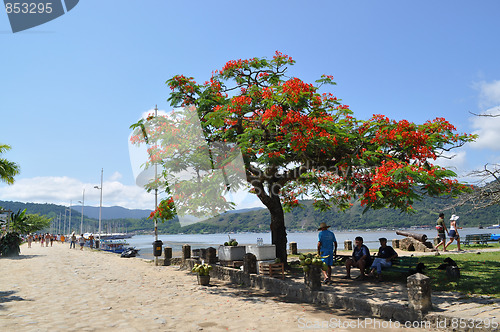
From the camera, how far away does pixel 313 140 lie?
10.3 meters

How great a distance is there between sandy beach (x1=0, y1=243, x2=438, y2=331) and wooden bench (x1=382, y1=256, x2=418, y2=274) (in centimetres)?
291

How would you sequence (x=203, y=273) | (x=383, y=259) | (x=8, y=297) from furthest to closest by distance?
(x=203, y=273) → (x=383, y=259) → (x=8, y=297)

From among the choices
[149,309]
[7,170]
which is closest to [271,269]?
[149,309]

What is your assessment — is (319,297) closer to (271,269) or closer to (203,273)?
(271,269)

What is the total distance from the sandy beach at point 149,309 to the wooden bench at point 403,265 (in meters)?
2.91

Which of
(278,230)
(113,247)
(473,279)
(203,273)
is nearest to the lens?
(473,279)

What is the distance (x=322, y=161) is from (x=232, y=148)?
130 inches

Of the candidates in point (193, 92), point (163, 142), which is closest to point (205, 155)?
point (163, 142)

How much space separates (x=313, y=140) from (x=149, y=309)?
6341 millimetres

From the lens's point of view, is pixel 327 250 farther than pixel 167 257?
No

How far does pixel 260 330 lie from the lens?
6.96 m

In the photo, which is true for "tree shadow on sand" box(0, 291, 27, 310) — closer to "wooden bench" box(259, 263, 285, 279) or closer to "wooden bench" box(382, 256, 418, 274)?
"wooden bench" box(259, 263, 285, 279)

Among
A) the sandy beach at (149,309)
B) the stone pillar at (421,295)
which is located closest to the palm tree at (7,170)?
the sandy beach at (149,309)

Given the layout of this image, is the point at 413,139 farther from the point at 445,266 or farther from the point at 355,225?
the point at 355,225
